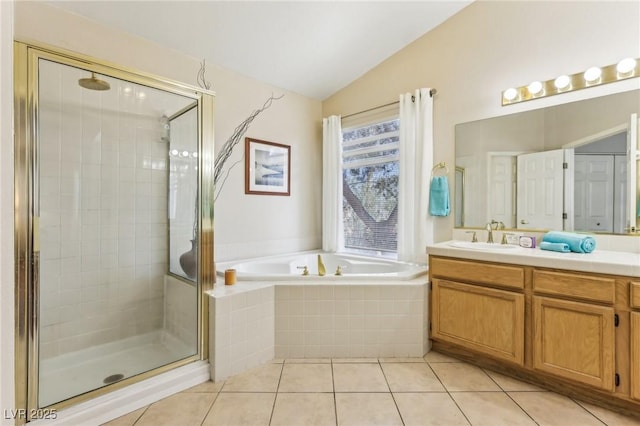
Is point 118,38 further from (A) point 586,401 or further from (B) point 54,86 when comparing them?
(A) point 586,401

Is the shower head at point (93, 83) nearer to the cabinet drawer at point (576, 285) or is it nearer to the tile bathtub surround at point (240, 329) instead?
the tile bathtub surround at point (240, 329)

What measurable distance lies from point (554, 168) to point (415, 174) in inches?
41.1

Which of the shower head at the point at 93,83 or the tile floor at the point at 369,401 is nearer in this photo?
the tile floor at the point at 369,401

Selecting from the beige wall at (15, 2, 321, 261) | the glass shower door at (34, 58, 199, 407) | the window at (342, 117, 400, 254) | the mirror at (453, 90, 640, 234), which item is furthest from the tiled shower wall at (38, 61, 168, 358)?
the mirror at (453, 90, 640, 234)

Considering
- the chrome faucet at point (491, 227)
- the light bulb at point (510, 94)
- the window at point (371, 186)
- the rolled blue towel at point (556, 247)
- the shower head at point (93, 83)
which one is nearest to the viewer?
the shower head at point (93, 83)

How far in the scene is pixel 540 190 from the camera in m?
2.35

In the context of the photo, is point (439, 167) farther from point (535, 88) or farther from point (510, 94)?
point (535, 88)

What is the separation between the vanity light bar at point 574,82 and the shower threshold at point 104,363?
9.94 ft

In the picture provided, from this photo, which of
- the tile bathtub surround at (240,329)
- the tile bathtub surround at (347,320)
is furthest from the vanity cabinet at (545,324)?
the tile bathtub surround at (240,329)

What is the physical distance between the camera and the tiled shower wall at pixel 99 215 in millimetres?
1959

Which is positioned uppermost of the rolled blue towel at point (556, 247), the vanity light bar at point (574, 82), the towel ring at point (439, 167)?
the vanity light bar at point (574, 82)

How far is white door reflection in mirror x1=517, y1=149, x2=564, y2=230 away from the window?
1122 millimetres

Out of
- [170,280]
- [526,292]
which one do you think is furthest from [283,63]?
[526,292]

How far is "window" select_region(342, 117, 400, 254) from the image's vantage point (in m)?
3.26
